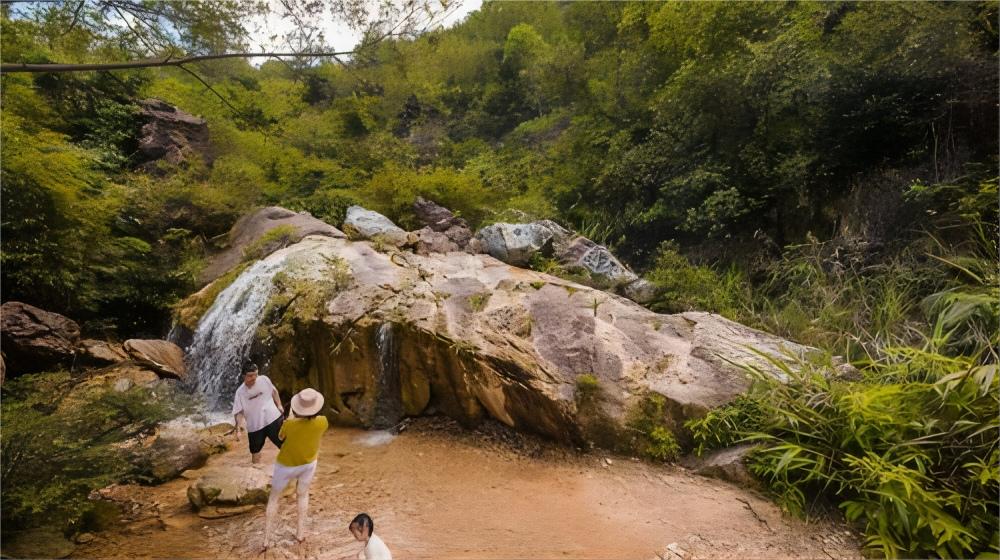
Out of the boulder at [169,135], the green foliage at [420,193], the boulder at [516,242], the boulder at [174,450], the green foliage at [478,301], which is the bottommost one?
the boulder at [174,450]

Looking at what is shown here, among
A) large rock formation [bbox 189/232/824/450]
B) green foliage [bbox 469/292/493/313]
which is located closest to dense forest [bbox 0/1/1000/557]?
large rock formation [bbox 189/232/824/450]

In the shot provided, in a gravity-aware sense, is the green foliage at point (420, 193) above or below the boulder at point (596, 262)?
above

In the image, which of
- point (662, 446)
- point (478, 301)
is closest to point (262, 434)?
point (478, 301)

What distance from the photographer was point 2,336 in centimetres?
670

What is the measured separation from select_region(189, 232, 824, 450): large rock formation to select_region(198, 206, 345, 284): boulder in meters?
1.86

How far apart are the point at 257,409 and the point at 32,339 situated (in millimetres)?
4998

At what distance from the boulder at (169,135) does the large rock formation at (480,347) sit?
300 inches

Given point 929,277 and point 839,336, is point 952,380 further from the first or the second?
point 929,277

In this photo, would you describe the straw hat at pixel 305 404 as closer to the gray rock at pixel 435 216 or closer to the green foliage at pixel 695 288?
the green foliage at pixel 695 288

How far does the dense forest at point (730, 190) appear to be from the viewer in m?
4.13

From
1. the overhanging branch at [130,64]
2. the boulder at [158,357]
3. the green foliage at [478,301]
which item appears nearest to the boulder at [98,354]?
the boulder at [158,357]

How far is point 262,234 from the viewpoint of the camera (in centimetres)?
1018

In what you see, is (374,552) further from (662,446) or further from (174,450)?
(174,450)

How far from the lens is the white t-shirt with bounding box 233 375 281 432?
441 centimetres
